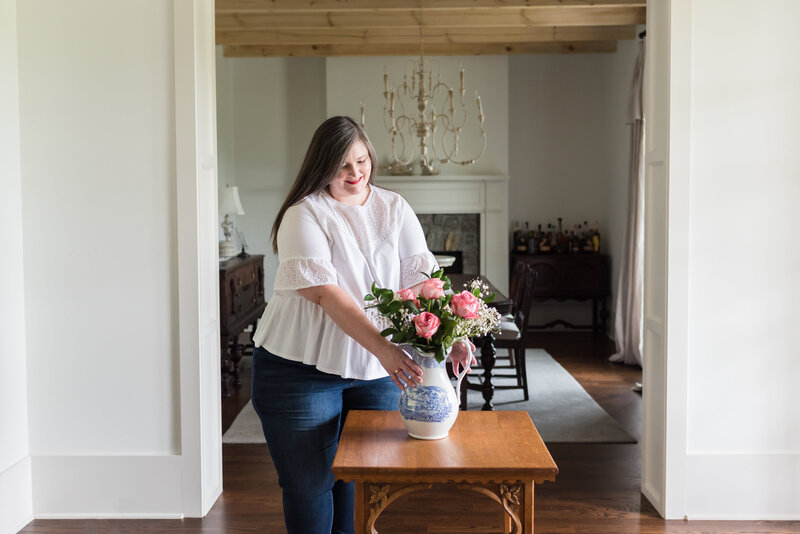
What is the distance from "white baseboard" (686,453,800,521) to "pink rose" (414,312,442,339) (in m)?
1.86

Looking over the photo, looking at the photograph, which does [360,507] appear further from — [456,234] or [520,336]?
[456,234]

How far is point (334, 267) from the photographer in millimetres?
2209

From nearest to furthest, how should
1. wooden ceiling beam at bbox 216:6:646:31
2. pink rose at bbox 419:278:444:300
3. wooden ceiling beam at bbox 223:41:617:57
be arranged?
pink rose at bbox 419:278:444:300
wooden ceiling beam at bbox 216:6:646:31
wooden ceiling beam at bbox 223:41:617:57

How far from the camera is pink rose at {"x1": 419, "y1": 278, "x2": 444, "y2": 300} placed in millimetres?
1981

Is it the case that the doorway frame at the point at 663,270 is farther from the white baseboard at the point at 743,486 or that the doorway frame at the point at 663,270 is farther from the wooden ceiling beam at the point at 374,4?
the wooden ceiling beam at the point at 374,4

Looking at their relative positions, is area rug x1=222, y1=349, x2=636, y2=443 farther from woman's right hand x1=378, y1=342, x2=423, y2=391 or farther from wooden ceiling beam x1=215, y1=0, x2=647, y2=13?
wooden ceiling beam x1=215, y1=0, x2=647, y2=13

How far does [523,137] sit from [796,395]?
19.0 ft

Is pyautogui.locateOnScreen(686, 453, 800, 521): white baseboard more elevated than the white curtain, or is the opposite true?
the white curtain

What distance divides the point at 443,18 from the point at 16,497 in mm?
4878

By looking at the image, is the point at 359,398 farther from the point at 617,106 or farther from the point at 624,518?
the point at 617,106

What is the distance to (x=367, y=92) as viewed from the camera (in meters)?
8.37

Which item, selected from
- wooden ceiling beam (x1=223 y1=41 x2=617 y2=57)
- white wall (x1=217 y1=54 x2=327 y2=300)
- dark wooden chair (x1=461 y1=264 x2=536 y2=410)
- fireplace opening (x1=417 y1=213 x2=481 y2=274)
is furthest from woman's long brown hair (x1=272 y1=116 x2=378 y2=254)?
white wall (x1=217 y1=54 x2=327 y2=300)

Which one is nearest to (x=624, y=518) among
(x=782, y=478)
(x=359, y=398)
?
(x=782, y=478)

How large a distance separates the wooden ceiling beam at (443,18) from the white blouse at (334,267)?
182 inches
